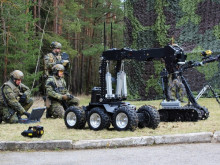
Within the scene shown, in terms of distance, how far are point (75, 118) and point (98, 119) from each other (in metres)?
0.69

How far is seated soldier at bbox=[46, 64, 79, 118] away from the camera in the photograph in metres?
14.1

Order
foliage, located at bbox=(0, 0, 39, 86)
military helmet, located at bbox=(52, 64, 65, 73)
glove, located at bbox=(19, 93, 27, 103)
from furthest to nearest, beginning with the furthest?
foliage, located at bbox=(0, 0, 39, 86) → military helmet, located at bbox=(52, 64, 65, 73) → glove, located at bbox=(19, 93, 27, 103)

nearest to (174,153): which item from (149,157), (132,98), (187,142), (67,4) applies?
(149,157)

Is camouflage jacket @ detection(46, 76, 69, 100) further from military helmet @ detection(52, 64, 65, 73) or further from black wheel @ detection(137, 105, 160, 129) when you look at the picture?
black wheel @ detection(137, 105, 160, 129)

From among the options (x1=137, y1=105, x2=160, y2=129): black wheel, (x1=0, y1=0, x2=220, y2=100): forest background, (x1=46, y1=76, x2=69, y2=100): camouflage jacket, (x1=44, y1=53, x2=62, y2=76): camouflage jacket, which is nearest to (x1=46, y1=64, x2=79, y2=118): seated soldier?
(x1=46, y1=76, x2=69, y2=100): camouflage jacket

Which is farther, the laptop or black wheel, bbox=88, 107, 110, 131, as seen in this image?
the laptop

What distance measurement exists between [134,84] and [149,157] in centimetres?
1832

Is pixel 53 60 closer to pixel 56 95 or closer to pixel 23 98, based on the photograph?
pixel 56 95

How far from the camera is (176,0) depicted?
80.8 feet

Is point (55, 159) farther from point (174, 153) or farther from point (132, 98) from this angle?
point (132, 98)

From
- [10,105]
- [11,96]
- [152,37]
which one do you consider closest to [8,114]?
[10,105]

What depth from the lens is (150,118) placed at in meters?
10.3

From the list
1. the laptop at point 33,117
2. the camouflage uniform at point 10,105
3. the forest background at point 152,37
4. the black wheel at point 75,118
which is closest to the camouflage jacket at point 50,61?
the camouflage uniform at point 10,105

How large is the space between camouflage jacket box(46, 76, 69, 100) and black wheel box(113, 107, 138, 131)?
4432mm
